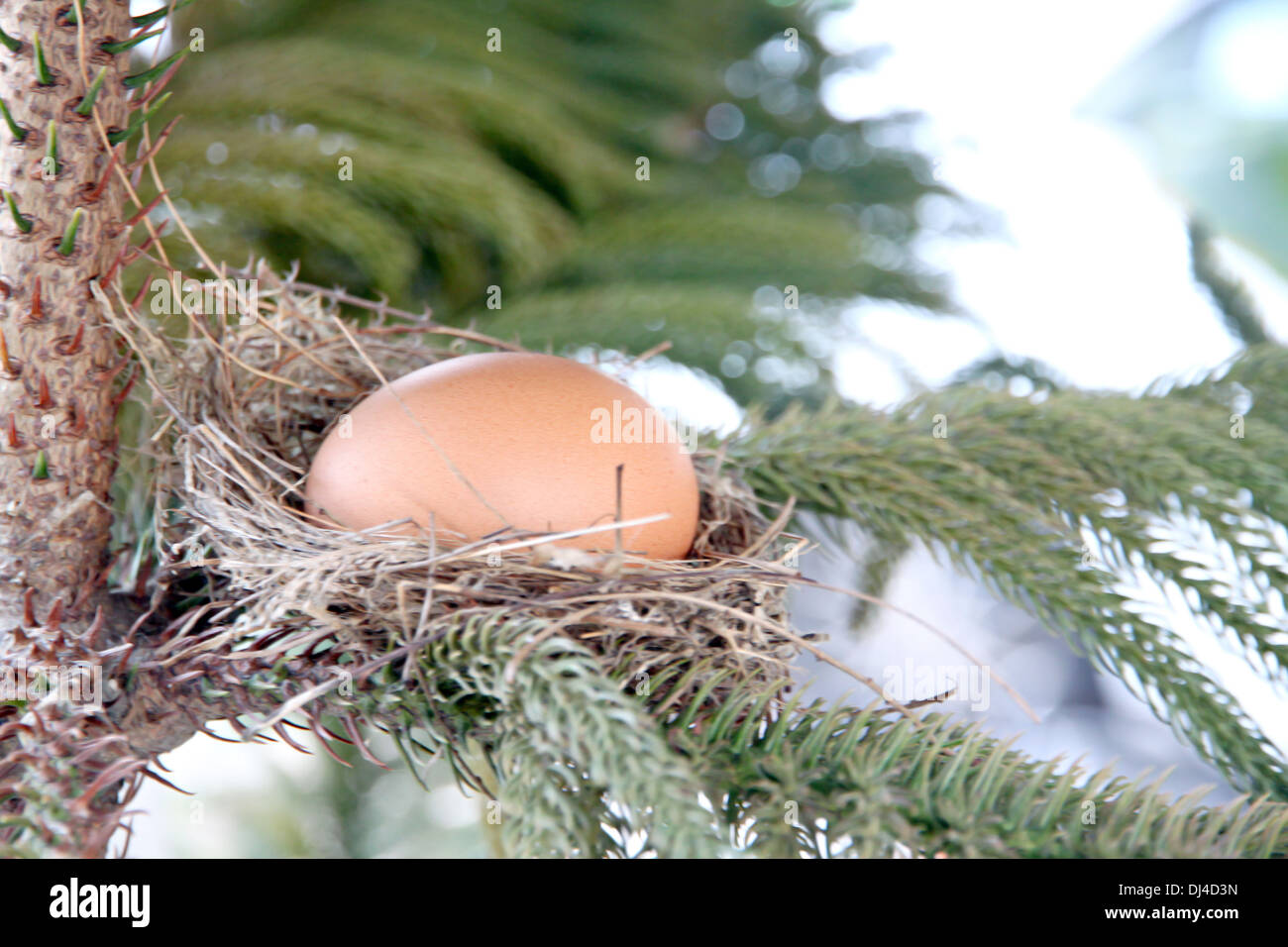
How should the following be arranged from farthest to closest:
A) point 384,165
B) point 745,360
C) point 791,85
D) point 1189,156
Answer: point 1189,156 → point 791,85 → point 745,360 → point 384,165

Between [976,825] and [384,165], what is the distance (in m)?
0.71

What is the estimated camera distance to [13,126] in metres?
0.37

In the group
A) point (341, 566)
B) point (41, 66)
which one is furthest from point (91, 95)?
point (341, 566)

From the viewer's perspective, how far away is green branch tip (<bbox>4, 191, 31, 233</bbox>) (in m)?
0.38

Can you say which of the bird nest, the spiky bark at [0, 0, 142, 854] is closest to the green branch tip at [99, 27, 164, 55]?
the spiky bark at [0, 0, 142, 854]

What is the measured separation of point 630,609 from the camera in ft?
1.35

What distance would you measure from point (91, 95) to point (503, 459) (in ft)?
0.79

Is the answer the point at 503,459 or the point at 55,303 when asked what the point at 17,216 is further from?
the point at 503,459

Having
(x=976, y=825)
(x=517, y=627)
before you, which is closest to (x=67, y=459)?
(x=517, y=627)

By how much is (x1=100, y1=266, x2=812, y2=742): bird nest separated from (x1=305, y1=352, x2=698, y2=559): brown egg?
2 cm

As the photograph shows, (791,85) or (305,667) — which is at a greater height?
(791,85)

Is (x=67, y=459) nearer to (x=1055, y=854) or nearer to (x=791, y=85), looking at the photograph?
(x=1055, y=854)

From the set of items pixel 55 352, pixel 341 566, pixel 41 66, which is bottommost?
pixel 341 566

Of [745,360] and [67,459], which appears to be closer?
[67,459]
